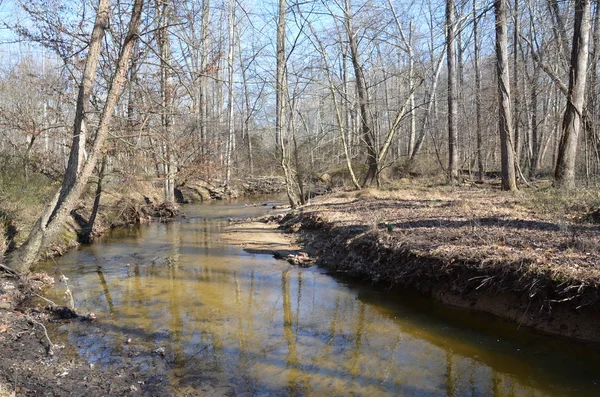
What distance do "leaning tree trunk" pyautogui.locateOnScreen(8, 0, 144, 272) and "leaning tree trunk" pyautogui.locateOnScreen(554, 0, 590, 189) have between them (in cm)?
1136

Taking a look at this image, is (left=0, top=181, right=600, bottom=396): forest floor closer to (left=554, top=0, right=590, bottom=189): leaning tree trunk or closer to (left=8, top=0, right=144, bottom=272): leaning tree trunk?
(left=8, top=0, right=144, bottom=272): leaning tree trunk

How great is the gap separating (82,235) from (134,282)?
19.2 feet

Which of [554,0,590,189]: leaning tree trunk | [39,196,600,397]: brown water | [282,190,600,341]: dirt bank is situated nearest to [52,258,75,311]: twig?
[39,196,600,397]: brown water

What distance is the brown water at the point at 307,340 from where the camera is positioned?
178 inches

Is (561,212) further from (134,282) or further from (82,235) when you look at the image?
(82,235)

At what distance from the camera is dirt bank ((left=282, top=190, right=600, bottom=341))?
544cm

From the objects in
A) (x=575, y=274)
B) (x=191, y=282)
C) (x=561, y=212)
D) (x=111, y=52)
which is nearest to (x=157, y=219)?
(x=111, y=52)

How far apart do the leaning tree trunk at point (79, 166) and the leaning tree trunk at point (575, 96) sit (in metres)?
11.4

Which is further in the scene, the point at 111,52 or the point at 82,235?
the point at 82,235

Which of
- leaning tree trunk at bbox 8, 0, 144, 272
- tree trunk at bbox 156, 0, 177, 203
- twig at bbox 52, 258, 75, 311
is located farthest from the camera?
tree trunk at bbox 156, 0, 177, 203

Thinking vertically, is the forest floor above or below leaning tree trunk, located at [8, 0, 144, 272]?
below

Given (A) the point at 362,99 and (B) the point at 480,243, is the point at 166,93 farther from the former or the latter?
(B) the point at 480,243

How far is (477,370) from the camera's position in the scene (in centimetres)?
478

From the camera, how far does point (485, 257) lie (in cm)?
638
